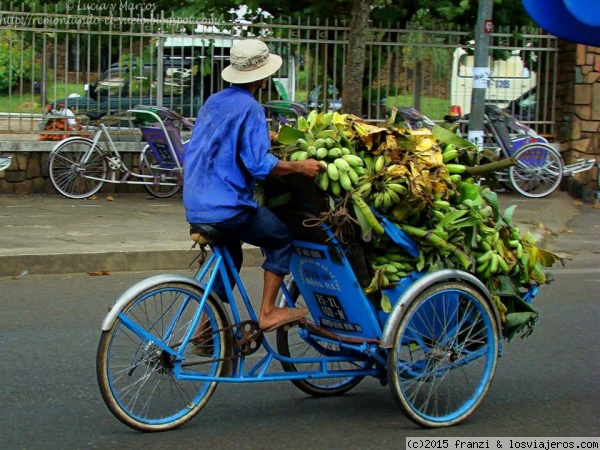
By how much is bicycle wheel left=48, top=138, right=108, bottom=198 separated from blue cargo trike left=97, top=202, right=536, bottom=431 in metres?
7.11

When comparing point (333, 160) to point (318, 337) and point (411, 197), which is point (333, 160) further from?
point (318, 337)

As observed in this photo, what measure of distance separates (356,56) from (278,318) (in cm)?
721

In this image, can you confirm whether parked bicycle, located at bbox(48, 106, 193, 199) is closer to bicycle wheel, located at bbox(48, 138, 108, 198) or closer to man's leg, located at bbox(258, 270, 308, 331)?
bicycle wheel, located at bbox(48, 138, 108, 198)

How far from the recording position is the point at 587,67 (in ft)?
41.9

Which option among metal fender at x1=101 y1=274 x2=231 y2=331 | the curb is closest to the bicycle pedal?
metal fender at x1=101 y1=274 x2=231 y2=331

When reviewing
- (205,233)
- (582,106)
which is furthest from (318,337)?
(582,106)

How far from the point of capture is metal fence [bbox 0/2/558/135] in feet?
37.5

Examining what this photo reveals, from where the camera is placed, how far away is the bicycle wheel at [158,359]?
4.06m

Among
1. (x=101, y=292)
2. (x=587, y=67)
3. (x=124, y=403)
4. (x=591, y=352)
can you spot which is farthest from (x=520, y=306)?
(x=587, y=67)

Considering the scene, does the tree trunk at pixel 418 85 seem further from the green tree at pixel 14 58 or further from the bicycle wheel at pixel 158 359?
the bicycle wheel at pixel 158 359

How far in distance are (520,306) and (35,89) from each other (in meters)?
8.42

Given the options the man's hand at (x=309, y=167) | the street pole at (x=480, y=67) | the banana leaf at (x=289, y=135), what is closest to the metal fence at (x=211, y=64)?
the street pole at (x=480, y=67)

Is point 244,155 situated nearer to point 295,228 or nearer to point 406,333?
point 295,228

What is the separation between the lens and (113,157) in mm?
11398
